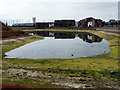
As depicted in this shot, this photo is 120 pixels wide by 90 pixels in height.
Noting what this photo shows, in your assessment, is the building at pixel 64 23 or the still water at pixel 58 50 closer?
the still water at pixel 58 50

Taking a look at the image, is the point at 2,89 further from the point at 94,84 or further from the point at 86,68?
the point at 86,68

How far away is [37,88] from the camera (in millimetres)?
10906

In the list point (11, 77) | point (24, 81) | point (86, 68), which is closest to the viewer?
point (24, 81)

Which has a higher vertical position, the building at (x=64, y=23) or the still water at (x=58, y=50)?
the building at (x=64, y=23)

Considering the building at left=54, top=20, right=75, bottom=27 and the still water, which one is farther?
the building at left=54, top=20, right=75, bottom=27

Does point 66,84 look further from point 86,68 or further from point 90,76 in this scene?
point 86,68

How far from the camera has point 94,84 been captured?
11867 mm

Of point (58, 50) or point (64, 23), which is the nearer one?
point (58, 50)

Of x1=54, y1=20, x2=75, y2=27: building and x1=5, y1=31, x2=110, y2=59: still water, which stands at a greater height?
x1=54, y1=20, x2=75, y2=27: building

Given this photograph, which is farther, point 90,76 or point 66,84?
point 90,76

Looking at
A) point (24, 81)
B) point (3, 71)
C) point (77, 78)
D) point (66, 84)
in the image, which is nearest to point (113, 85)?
point (77, 78)

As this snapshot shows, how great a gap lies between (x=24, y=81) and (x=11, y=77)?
1.96 m

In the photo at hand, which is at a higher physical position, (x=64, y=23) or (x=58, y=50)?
(x=64, y=23)

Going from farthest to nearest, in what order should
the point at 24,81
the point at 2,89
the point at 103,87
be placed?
the point at 24,81 < the point at 103,87 < the point at 2,89
